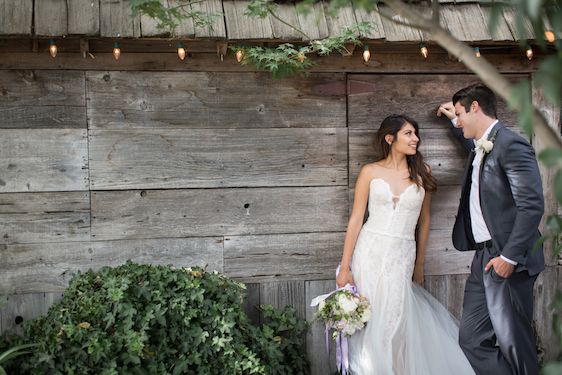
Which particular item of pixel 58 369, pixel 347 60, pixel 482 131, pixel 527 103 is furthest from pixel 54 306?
pixel 527 103

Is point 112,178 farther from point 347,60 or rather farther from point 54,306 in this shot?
point 347,60

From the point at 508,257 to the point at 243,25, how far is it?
2.31m

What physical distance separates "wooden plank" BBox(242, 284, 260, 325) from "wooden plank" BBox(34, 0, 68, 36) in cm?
225

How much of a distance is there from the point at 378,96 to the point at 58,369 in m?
2.99

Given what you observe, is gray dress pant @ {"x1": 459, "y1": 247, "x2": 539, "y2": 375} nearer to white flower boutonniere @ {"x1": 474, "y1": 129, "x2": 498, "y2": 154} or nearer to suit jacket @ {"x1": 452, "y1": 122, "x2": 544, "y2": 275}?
suit jacket @ {"x1": 452, "y1": 122, "x2": 544, "y2": 275}

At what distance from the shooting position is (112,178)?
4992mm

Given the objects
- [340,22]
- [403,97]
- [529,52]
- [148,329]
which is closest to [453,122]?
[403,97]

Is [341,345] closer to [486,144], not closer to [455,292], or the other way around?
[455,292]

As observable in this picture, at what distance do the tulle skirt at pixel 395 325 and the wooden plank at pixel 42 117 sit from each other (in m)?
2.22

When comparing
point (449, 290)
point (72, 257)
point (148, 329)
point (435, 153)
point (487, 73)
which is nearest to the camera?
point (487, 73)

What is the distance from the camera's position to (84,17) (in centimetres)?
455

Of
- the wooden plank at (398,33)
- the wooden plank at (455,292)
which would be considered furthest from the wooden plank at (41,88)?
the wooden plank at (455,292)

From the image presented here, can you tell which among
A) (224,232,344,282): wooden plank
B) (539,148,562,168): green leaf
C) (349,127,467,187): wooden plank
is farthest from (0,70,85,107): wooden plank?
(539,148,562,168): green leaf

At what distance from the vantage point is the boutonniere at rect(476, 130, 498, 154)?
469 centimetres
